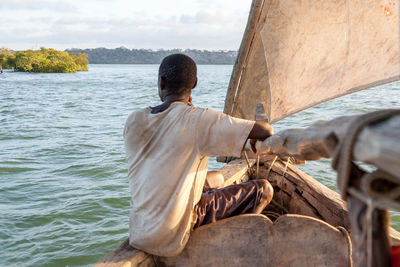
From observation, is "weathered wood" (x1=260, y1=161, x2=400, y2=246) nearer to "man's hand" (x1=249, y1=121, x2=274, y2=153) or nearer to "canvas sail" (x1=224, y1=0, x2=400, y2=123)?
"canvas sail" (x1=224, y1=0, x2=400, y2=123)

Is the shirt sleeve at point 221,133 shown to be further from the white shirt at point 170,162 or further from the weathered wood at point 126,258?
the weathered wood at point 126,258

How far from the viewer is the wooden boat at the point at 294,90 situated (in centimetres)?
187

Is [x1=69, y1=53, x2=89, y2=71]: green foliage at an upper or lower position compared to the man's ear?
lower

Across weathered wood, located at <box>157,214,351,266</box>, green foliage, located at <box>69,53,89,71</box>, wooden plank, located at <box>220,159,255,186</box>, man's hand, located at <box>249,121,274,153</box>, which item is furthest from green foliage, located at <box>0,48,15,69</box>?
man's hand, located at <box>249,121,274,153</box>

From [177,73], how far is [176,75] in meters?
0.01

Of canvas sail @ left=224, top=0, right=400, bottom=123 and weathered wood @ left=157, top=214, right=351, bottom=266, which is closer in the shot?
weathered wood @ left=157, top=214, right=351, bottom=266

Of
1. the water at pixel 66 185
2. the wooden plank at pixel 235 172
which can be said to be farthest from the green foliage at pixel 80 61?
the wooden plank at pixel 235 172

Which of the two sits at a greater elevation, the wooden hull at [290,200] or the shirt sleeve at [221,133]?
the shirt sleeve at [221,133]

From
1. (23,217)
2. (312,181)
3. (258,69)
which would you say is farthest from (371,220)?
(23,217)

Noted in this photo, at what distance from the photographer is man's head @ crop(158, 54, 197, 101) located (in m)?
1.86

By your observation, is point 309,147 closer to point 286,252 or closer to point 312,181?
point 286,252

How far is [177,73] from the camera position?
6.10 ft

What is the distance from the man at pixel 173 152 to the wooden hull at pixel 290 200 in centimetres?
9

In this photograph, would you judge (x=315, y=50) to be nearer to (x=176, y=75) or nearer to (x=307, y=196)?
(x=307, y=196)
